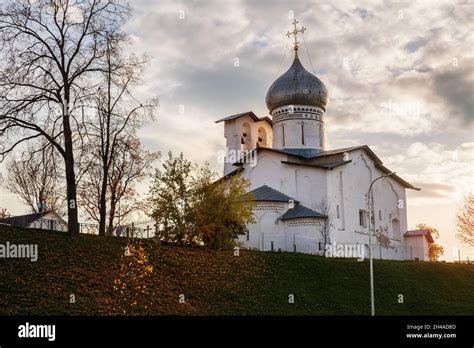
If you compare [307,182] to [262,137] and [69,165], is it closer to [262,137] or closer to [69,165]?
[262,137]

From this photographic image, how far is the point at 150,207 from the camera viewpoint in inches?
1393

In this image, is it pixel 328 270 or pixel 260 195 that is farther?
pixel 260 195

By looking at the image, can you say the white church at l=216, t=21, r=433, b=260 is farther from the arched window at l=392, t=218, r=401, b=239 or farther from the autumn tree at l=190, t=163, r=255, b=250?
the autumn tree at l=190, t=163, r=255, b=250

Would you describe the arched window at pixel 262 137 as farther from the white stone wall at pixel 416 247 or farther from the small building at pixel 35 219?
the small building at pixel 35 219

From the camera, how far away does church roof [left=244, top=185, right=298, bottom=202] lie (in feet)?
148

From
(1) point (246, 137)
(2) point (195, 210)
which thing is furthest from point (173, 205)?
(1) point (246, 137)

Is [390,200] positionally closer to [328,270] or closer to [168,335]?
[328,270]

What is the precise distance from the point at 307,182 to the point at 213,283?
20028mm

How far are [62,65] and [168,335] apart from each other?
15.5 meters

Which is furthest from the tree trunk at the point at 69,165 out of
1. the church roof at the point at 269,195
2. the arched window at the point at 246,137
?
the arched window at the point at 246,137

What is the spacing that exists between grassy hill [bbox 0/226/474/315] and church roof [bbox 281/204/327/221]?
5.71 metres

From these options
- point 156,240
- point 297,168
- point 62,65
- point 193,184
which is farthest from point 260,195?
point 62,65

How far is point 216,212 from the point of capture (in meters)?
35.5

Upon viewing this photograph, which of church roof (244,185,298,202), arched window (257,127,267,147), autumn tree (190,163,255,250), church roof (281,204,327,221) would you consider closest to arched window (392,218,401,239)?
church roof (281,204,327,221)
